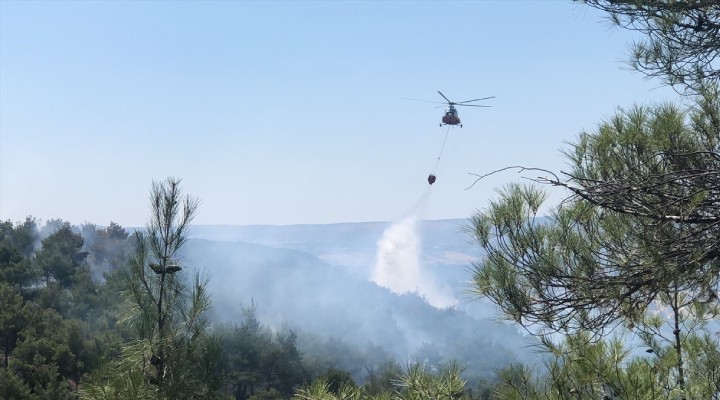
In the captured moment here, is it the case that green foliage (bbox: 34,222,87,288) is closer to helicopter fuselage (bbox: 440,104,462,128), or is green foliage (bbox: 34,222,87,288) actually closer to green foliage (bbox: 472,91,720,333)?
helicopter fuselage (bbox: 440,104,462,128)

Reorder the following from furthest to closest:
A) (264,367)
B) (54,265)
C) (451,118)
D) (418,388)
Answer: (264,367), (54,265), (451,118), (418,388)

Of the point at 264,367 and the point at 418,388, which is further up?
the point at 418,388

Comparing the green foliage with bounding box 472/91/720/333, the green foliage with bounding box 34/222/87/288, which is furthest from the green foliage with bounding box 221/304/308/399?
the green foliage with bounding box 472/91/720/333

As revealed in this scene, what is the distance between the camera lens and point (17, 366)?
803 inches

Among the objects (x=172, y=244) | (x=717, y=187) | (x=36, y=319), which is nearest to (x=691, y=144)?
(x=717, y=187)

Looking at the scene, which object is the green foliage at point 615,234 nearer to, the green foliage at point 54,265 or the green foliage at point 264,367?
the green foliage at point 54,265

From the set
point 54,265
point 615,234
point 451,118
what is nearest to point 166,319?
point 615,234

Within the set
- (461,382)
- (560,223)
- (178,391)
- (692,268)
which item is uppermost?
(560,223)

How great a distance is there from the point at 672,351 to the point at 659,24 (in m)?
2.72

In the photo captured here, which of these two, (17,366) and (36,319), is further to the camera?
(36,319)

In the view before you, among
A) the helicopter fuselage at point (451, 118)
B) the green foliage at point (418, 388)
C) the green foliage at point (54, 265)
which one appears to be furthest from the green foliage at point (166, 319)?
the green foliage at point (54, 265)

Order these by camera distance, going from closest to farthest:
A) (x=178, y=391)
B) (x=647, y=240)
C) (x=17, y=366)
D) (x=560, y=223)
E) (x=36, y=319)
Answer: (x=647, y=240) < (x=560, y=223) < (x=178, y=391) < (x=17, y=366) < (x=36, y=319)

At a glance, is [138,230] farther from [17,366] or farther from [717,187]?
[17,366]

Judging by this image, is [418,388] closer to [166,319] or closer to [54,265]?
[166,319]
